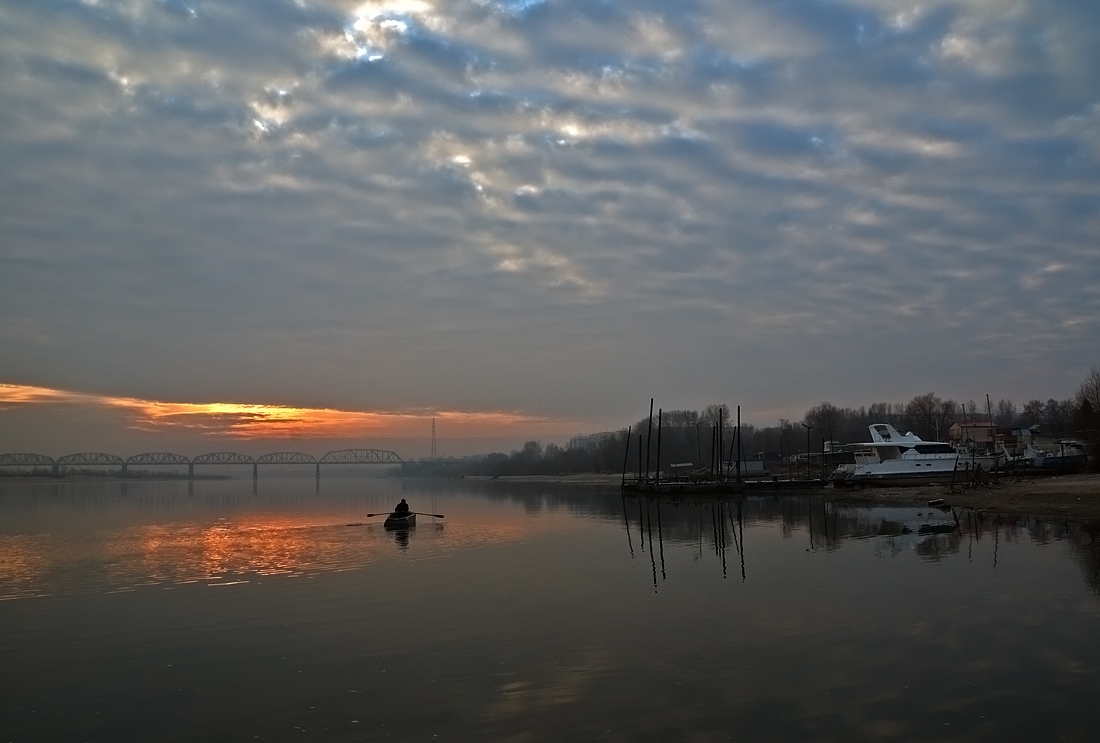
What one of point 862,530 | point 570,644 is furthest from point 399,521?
point 570,644

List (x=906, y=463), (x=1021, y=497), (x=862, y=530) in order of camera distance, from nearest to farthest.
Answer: (x=862, y=530) → (x=1021, y=497) → (x=906, y=463)

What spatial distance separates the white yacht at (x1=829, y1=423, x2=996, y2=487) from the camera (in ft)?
220

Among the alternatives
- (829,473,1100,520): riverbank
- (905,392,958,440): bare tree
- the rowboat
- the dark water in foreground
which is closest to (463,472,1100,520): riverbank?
(829,473,1100,520): riverbank

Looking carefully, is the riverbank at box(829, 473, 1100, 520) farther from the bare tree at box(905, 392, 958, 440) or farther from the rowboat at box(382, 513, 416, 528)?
the bare tree at box(905, 392, 958, 440)

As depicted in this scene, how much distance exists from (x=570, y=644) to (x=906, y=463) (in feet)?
204

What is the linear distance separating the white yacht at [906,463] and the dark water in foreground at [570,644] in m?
39.2

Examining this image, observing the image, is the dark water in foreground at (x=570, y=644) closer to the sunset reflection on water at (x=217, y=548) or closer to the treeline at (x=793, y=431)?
the sunset reflection on water at (x=217, y=548)

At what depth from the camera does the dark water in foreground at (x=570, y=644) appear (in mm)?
10188

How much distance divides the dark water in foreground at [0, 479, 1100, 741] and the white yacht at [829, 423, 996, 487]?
39.2 m

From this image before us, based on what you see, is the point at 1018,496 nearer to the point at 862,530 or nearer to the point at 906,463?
the point at 862,530

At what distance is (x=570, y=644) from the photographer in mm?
14336

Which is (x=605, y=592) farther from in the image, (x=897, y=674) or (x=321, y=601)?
(x=897, y=674)

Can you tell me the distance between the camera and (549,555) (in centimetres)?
2859

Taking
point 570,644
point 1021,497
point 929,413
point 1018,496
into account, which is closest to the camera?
point 570,644
